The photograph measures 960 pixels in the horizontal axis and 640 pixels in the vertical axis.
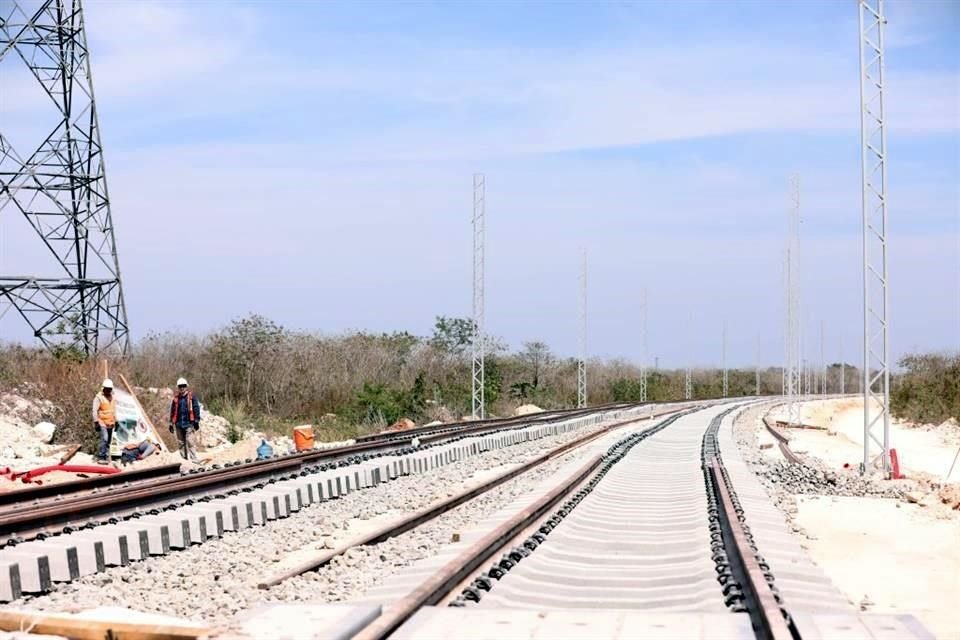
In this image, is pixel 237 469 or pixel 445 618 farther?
pixel 237 469

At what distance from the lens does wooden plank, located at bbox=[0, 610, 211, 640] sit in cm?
618

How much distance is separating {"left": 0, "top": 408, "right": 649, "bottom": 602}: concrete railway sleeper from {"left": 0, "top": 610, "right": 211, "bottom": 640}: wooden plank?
2.80 meters

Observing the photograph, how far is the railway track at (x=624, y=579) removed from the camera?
6949 millimetres

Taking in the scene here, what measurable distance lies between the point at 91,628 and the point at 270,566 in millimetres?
5035

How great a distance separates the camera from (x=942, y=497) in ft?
61.9

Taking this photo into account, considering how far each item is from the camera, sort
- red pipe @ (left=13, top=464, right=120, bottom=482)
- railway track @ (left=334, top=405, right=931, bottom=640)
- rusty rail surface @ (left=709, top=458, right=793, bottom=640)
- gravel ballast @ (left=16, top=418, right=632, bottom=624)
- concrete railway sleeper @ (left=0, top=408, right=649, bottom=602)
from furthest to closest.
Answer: red pipe @ (left=13, top=464, right=120, bottom=482) → concrete railway sleeper @ (left=0, top=408, right=649, bottom=602) → gravel ballast @ (left=16, top=418, right=632, bottom=624) → railway track @ (left=334, top=405, right=931, bottom=640) → rusty rail surface @ (left=709, top=458, right=793, bottom=640)

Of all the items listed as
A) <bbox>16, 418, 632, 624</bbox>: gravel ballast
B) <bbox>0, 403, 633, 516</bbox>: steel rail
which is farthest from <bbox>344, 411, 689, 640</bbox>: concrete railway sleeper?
<bbox>0, 403, 633, 516</bbox>: steel rail

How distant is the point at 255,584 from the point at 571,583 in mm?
2532

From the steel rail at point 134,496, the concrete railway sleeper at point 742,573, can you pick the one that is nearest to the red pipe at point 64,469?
the steel rail at point 134,496

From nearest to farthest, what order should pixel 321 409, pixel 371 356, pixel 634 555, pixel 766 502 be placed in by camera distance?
pixel 634 555
pixel 766 502
pixel 321 409
pixel 371 356

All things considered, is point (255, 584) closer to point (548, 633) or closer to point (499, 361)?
point (548, 633)

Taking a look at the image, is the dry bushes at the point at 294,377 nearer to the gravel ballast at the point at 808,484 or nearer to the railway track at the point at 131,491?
the railway track at the point at 131,491

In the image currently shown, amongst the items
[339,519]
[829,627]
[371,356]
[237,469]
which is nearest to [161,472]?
[237,469]

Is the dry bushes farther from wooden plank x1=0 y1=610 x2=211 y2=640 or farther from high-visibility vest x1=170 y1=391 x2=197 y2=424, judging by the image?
wooden plank x1=0 y1=610 x2=211 y2=640
